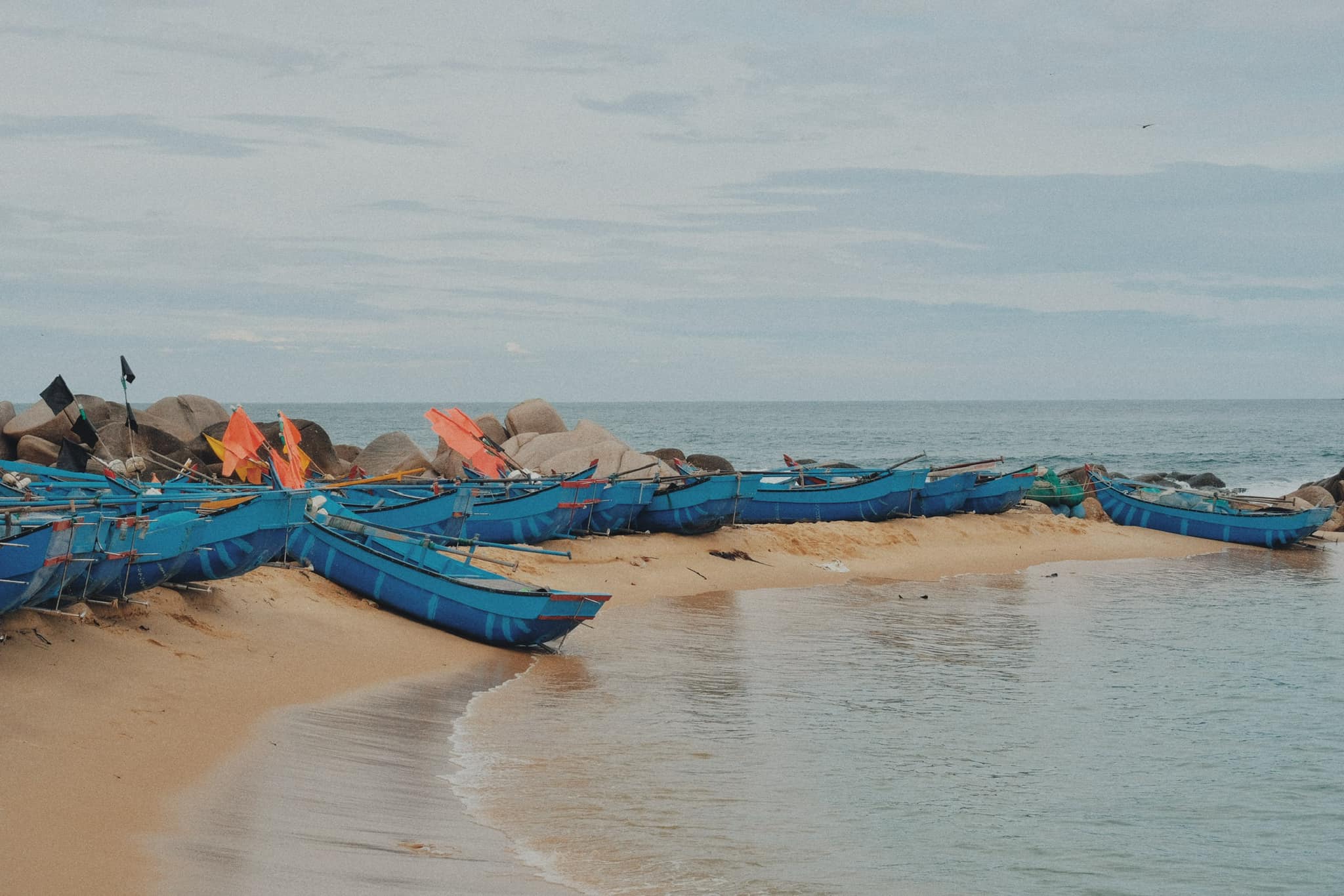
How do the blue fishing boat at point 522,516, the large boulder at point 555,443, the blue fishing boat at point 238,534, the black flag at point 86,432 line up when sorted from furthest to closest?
the large boulder at point 555,443 → the blue fishing boat at point 522,516 → the black flag at point 86,432 → the blue fishing boat at point 238,534

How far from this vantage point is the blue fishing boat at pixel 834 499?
26703 millimetres

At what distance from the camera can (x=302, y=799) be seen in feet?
27.8

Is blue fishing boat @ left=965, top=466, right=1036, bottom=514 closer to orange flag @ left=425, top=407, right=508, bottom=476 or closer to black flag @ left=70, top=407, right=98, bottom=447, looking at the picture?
orange flag @ left=425, top=407, right=508, bottom=476

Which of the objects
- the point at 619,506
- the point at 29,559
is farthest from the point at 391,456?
the point at 29,559

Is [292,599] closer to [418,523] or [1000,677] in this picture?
[418,523]

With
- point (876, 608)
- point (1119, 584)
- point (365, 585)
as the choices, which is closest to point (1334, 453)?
point (1119, 584)

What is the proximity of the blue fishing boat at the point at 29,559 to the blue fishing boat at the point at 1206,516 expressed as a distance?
27.6 m

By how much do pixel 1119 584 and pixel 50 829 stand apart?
20.4m

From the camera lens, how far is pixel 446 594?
15.0m

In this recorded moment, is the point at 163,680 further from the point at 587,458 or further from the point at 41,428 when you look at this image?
the point at 41,428

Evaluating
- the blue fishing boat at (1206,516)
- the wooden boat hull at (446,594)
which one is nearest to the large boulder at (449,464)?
the wooden boat hull at (446,594)

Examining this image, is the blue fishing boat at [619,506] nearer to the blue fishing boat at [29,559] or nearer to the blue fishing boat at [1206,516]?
the blue fishing boat at [29,559]

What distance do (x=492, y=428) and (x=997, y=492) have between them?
1307 centimetres

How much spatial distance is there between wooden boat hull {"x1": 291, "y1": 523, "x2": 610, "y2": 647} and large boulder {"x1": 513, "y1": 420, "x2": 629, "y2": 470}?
13583 millimetres
